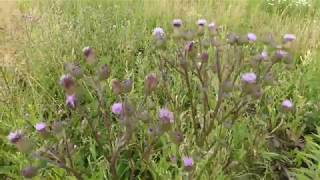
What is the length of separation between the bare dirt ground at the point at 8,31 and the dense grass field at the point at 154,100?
0.7 inches

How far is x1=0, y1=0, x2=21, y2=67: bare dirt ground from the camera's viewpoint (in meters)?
3.52

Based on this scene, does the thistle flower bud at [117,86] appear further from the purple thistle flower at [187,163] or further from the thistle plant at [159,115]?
the purple thistle flower at [187,163]

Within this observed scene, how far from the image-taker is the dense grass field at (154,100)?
1.69m

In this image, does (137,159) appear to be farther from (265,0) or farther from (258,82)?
(265,0)

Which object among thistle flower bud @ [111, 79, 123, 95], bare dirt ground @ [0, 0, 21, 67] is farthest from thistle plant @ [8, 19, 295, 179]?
bare dirt ground @ [0, 0, 21, 67]

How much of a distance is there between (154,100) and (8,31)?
211cm

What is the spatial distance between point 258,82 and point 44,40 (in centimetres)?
200

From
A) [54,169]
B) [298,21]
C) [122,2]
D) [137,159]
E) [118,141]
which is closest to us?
[118,141]

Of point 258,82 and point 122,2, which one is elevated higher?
point 258,82

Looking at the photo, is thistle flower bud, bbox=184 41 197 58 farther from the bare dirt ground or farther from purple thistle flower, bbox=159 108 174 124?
the bare dirt ground

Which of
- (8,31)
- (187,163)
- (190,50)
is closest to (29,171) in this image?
(187,163)

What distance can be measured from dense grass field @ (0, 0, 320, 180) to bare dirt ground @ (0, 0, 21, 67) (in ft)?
0.06

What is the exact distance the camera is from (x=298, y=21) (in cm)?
443

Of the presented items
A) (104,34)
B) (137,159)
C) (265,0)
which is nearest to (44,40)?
(104,34)
